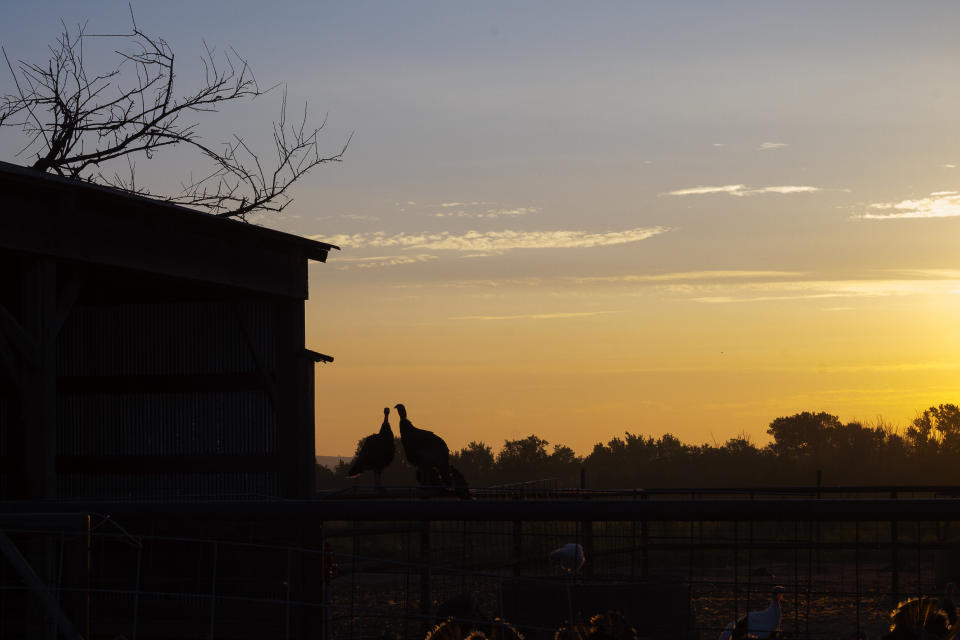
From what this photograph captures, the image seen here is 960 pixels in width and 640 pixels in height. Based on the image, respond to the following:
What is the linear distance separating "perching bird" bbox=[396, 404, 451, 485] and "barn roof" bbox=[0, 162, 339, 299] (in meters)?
3.33

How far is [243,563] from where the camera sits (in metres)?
13.7

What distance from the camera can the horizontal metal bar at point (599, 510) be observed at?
4.34 m

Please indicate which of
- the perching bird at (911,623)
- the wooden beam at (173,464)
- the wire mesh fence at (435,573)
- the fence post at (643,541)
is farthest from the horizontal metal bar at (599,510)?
the wooden beam at (173,464)

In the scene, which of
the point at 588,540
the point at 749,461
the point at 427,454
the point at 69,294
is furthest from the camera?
the point at 749,461

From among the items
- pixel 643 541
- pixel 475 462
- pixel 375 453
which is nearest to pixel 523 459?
pixel 475 462

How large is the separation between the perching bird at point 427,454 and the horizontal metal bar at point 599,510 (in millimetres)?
11417

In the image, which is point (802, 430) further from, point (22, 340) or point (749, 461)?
point (22, 340)

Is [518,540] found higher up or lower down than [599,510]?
lower down

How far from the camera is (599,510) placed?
454cm

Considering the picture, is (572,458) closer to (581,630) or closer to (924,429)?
(924,429)

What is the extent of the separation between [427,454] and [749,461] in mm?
34648

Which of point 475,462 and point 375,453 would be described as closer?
point 375,453

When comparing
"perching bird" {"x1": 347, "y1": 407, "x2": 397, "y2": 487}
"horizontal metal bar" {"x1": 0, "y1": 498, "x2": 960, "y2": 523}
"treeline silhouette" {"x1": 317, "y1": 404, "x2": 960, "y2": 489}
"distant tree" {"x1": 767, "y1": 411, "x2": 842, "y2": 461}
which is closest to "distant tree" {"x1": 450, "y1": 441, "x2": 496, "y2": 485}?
"treeline silhouette" {"x1": 317, "y1": 404, "x2": 960, "y2": 489}

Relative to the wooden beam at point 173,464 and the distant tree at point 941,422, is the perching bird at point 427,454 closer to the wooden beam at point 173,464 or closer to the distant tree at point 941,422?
the wooden beam at point 173,464
